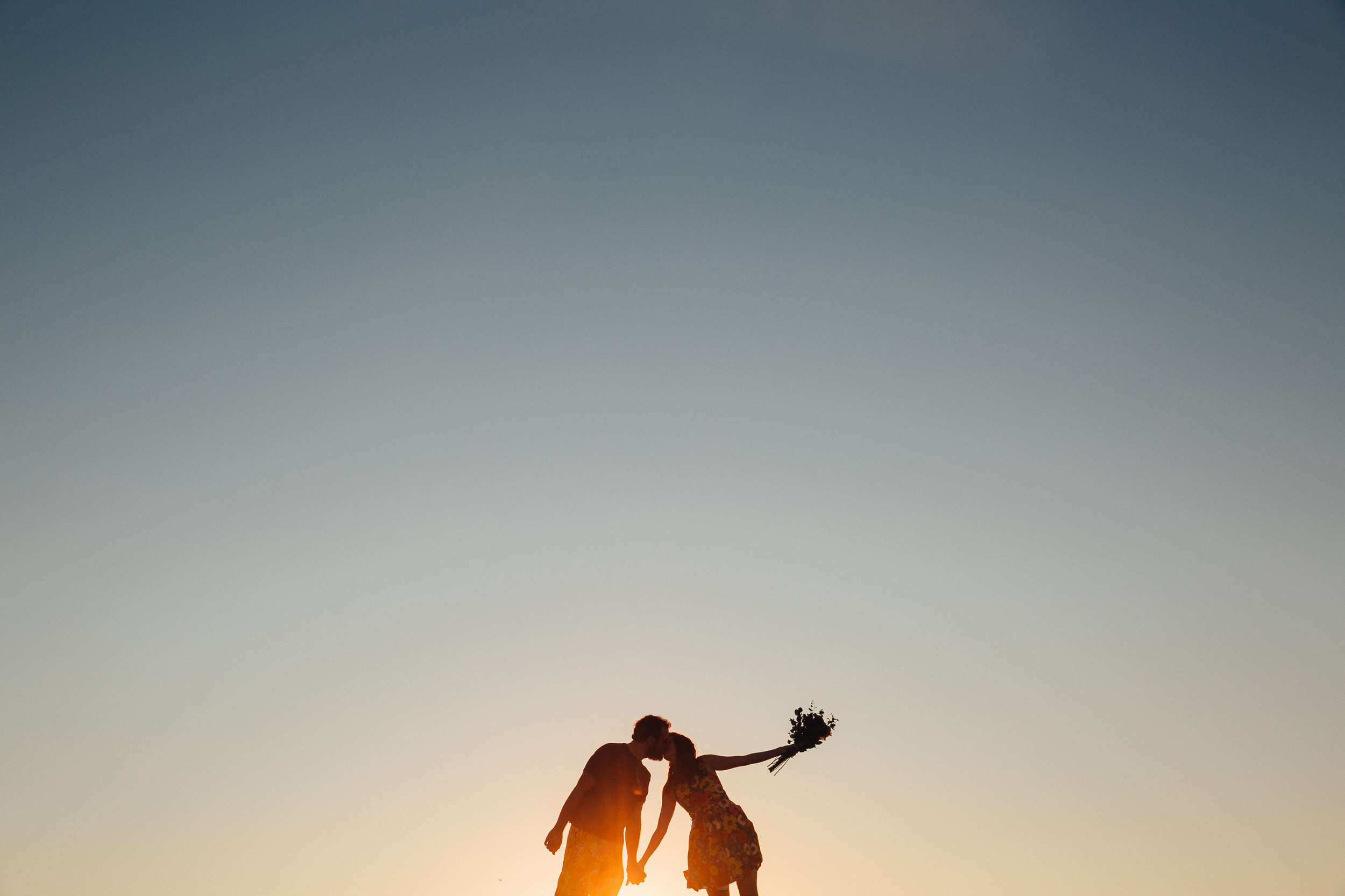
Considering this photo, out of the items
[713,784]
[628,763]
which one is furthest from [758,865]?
[628,763]

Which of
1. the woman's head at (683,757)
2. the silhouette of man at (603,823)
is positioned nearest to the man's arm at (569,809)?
the silhouette of man at (603,823)

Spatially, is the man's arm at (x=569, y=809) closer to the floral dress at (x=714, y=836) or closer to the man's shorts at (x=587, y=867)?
the man's shorts at (x=587, y=867)

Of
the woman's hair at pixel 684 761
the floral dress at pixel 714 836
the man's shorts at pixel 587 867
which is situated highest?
the woman's hair at pixel 684 761

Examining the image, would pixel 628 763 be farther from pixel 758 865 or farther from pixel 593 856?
pixel 758 865

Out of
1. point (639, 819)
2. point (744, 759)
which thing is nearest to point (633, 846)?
point (639, 819)

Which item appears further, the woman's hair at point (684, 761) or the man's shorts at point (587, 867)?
the woman's hair at point (684, 761)

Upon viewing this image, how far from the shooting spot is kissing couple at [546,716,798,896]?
1038 cm

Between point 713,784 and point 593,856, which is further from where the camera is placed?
point 713,784

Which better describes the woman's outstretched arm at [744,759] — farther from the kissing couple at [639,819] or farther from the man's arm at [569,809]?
the man's arm at [569,809]

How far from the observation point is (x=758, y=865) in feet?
37.0

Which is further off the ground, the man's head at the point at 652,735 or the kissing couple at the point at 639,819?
the man's head at the point at 652,735

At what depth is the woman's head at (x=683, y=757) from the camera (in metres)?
11.3

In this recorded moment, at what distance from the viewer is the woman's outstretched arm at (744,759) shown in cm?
1147

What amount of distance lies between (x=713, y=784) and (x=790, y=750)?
91 centimetres
